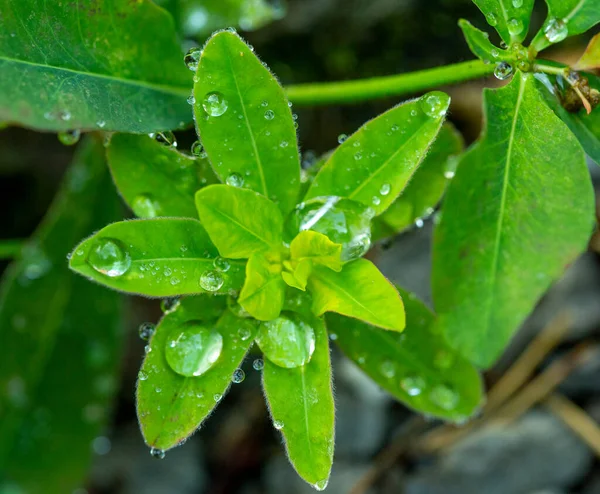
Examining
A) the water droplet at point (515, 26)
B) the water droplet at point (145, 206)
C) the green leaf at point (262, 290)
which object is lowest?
the water droplet at point (145, 206)

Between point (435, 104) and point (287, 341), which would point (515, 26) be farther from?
point (287, 341)

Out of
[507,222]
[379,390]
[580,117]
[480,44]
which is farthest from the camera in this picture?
[379,390]

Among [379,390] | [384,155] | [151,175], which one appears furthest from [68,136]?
[379,390]

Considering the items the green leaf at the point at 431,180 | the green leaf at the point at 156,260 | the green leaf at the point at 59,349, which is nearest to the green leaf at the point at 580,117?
the green leaf at the point at 431,180

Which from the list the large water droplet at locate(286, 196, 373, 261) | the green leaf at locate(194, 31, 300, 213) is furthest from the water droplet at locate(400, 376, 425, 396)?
the green leaf at locate(194, 31, 300, 213)

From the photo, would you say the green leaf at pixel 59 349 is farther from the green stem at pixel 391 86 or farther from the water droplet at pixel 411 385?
the water droplet at pixel 411 385
